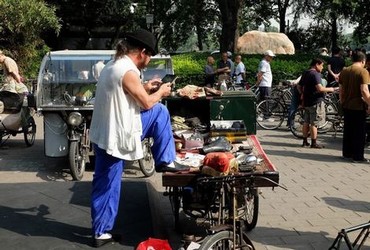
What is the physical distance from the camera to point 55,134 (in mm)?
7887

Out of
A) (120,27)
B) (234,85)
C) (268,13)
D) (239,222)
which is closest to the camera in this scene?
(239,222)

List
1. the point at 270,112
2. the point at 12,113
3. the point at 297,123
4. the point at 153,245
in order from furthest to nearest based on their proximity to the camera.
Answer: the point at 270,112
the point at 297,123
the point at 12,113
the point at 153,245

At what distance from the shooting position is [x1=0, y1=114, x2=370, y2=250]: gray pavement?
503cm

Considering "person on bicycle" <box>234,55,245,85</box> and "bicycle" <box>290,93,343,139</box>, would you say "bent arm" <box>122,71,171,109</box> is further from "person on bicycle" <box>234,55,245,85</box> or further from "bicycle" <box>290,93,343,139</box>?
"person on bicycle" <box>234,55,245,85</box>

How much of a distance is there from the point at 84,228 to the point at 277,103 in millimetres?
8487

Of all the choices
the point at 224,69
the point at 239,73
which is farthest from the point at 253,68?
the point at 224,69

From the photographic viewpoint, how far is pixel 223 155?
4.23 m

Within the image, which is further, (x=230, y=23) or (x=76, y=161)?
(x=230, y=23)

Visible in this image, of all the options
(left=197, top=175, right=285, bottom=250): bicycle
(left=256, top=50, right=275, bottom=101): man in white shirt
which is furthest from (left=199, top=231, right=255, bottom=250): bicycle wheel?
(left=256, top=50, right=275, bottom=101): man in white shirt

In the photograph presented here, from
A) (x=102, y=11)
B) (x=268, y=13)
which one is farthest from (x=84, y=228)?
(x=268, y=13)

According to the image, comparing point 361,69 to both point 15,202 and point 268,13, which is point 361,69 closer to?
point 15,202

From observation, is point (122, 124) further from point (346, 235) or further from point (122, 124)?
point (346, 235)

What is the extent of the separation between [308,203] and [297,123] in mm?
5010

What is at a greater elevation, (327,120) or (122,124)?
(122,124)
